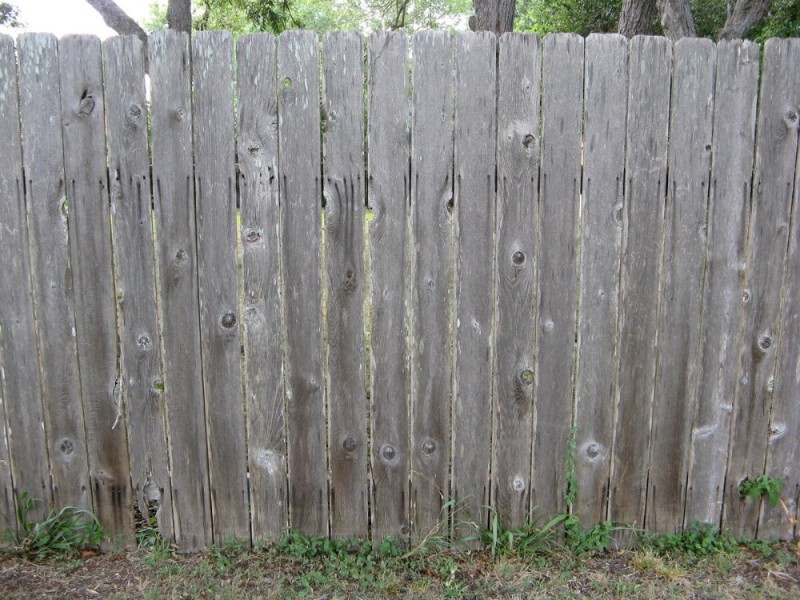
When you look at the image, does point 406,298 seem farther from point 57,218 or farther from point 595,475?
point 57,218

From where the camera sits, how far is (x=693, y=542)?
3.10 metres

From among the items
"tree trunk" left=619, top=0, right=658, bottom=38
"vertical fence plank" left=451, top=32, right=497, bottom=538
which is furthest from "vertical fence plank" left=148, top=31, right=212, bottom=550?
"tree trunk" left=619, top=0, right=658, bottom=38

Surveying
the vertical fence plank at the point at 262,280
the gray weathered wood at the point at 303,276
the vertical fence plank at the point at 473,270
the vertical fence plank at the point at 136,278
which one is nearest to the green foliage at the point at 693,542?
the vertical fence plank at the point at 473,270

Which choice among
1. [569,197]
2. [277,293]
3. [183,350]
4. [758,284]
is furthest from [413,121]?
[758,284]

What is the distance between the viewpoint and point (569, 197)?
285cm

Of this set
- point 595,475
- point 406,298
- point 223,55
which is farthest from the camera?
point 595,475

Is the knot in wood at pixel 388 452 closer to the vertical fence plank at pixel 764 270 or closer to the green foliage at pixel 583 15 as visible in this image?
the vertical fence plank at pixel 764 270

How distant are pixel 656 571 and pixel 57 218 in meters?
3.01

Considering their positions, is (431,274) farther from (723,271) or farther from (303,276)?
(723,271)

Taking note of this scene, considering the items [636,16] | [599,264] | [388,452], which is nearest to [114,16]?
[636,16]

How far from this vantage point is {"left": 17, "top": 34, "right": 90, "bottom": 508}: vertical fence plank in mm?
2756

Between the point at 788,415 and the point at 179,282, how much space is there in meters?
2.81

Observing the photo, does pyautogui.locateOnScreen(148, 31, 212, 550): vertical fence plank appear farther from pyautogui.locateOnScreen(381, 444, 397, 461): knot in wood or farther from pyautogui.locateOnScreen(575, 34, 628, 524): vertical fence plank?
pyautogui.locateOnScreen(575, 34, 628, 524): vertical fence plank

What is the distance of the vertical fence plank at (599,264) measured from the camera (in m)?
2.78
